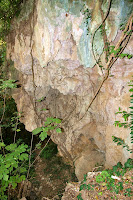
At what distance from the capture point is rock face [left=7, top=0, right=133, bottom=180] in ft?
10.1

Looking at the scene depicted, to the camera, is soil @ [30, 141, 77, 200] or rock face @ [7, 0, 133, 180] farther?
soil @ [30, 141, 77, 200]

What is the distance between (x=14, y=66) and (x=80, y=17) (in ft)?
10.5

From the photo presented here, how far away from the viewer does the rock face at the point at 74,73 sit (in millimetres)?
3082

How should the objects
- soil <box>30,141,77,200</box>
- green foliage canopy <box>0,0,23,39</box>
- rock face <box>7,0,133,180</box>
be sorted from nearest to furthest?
rock face <box>7,0,133,180</box> → green foliage canopy <box>0,0,23,39</box> → soil <box>30,141,77,200</box>

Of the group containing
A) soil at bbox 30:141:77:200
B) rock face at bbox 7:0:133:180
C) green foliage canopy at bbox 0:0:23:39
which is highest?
green foliage canopy at bbox 0:0:23:39

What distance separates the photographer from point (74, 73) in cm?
390

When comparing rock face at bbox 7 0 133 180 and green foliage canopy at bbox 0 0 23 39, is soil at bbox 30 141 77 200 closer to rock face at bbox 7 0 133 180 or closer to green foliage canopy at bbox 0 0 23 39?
rock face at bbox 7 0 133 180

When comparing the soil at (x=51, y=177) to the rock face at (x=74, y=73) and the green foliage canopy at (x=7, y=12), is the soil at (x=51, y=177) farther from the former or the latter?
the green foliage canopy at (x=7, y=12)

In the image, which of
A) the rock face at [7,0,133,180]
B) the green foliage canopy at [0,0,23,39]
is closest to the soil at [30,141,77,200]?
the rock face at [7,0,133,180]

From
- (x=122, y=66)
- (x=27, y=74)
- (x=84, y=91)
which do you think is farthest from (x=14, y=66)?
(x=122, y=66)

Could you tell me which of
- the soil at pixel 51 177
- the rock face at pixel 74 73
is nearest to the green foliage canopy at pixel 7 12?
the rock face at pixel 74 73

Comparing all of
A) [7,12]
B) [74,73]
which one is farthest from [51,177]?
[7,12]

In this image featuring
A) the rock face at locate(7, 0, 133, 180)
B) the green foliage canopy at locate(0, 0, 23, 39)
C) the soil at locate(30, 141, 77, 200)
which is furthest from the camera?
the soil at locate(30, 141, 77, 200)

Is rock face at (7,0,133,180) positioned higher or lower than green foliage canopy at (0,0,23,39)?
lower
